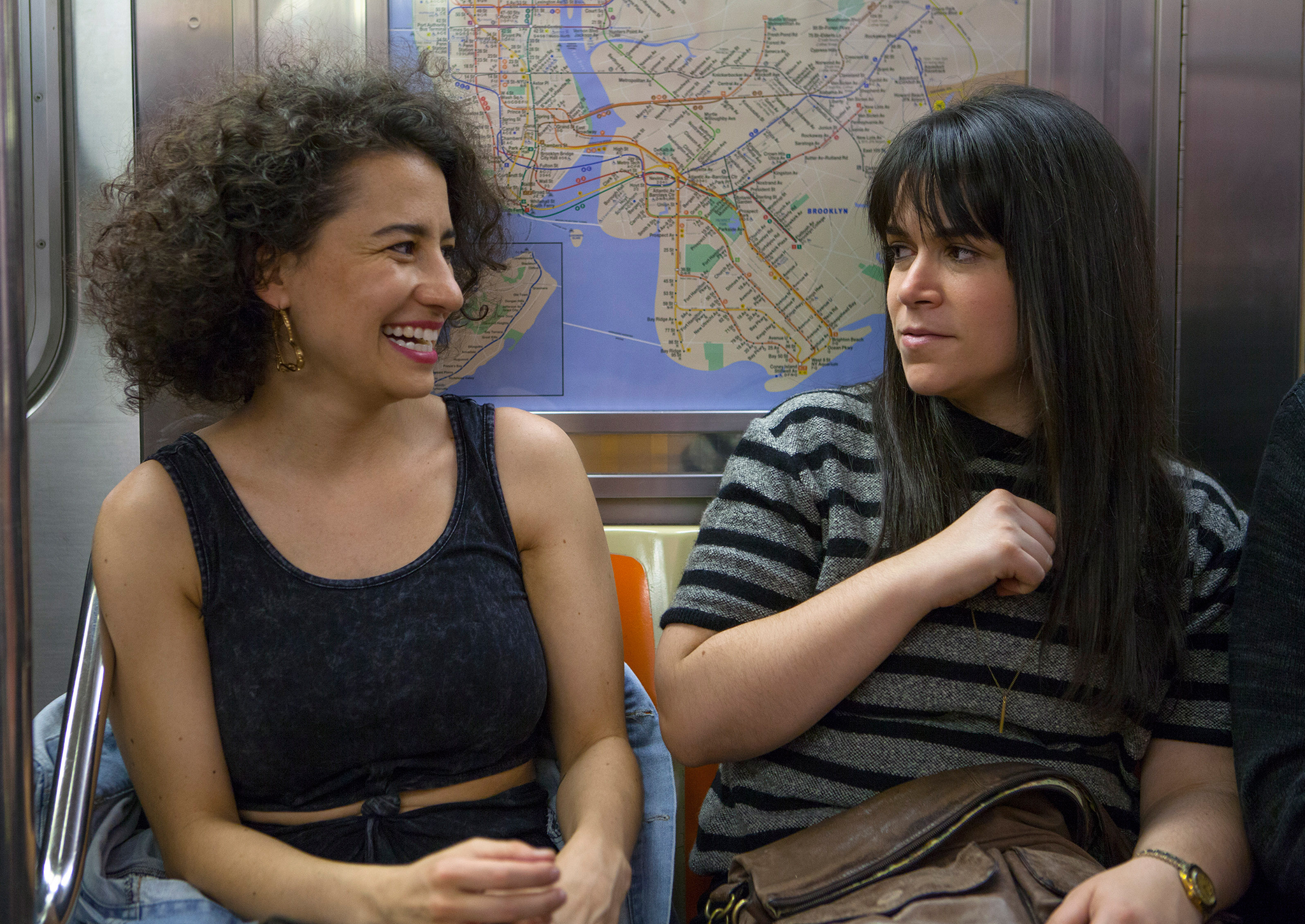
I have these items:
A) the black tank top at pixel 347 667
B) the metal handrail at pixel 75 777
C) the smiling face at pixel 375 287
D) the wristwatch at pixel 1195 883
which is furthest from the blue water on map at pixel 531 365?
the wristwatch at pixel 1195 883

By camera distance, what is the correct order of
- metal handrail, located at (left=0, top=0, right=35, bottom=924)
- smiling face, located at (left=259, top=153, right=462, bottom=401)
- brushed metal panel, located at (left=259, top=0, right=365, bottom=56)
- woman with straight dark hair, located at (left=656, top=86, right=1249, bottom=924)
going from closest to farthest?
1. metal handrail, located at (left=0, top=0, right=35, bottom=924)
2. woman with straight dark hair, located at (left=656, top=86, right=1249, bottom=924)
3. smiling face, located at (left=259, top=153, right=462, bottom=401)
4. brushed metal panel, located at (left=259, top=0, right=365, bottom=56)

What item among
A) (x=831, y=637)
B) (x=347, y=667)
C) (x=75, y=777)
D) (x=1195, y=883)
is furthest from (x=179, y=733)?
(x=1195, y=883)

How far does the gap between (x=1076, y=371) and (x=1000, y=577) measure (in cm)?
34

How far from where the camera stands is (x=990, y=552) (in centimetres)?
124

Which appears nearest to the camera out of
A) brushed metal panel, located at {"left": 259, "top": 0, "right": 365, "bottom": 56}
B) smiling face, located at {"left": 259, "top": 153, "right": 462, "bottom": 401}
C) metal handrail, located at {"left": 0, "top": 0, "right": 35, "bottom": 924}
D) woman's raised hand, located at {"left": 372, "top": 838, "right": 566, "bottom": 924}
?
metal handrail, located at {"left": 0, "top": 0, "right": 35, "bottom": 924}

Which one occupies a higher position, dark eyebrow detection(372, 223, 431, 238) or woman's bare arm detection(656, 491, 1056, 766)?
dark eyebrow detection(372, 223, 431, 238)

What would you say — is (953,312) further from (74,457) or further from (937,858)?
(74,457)

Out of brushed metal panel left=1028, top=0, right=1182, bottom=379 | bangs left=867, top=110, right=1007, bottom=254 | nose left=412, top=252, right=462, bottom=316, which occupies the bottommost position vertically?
nose left=412, top=252, right=462, bottom=316

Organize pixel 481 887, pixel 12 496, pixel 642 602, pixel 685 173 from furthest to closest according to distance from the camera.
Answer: pixel 685 173, pixel 642 602, pixel 481 887, pixel 12 496

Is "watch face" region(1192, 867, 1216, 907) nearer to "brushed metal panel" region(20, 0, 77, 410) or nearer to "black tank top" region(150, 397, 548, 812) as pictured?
"black tank top" region(150, 397, 548, 812)

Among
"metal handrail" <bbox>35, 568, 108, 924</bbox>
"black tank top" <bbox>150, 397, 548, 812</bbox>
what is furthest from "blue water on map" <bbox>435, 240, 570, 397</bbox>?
"metal handrail" <bbox>35, 568, 108, 924</bbox>

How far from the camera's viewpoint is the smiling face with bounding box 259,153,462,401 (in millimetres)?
1430

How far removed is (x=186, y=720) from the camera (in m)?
1.33

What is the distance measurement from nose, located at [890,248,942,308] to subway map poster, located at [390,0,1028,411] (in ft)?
1.94
